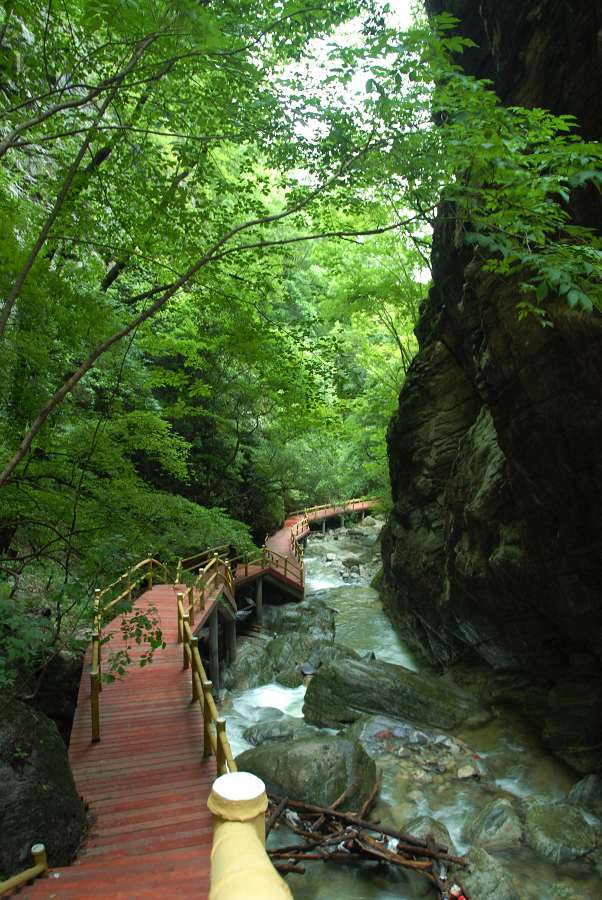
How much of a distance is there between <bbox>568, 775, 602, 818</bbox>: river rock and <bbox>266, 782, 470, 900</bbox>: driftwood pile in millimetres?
2730

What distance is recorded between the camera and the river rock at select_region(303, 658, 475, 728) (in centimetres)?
1130

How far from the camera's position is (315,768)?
8.55m

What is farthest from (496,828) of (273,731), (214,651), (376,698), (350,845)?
(214,651)

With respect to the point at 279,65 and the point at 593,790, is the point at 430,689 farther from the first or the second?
the point at 279,65

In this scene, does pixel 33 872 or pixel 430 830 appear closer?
pixel 33 872

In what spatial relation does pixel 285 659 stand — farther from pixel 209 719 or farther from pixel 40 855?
pixel 40 855

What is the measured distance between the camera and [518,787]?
30.0 ft

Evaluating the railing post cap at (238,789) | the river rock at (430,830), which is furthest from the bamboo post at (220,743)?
the railing post cap at (238,789)

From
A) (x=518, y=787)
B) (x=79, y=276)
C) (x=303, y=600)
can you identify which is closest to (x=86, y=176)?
(x=79, y=276)

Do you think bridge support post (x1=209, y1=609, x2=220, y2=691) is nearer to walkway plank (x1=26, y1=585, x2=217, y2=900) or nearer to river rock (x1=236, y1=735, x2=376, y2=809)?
walkway plank (x1=26, y1=585, x2=217, y2=900)

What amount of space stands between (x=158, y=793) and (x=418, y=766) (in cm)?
567

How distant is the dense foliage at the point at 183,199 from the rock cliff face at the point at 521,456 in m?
0.98

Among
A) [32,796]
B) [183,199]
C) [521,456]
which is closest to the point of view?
[32,796]

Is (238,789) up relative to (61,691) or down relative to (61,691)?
up
